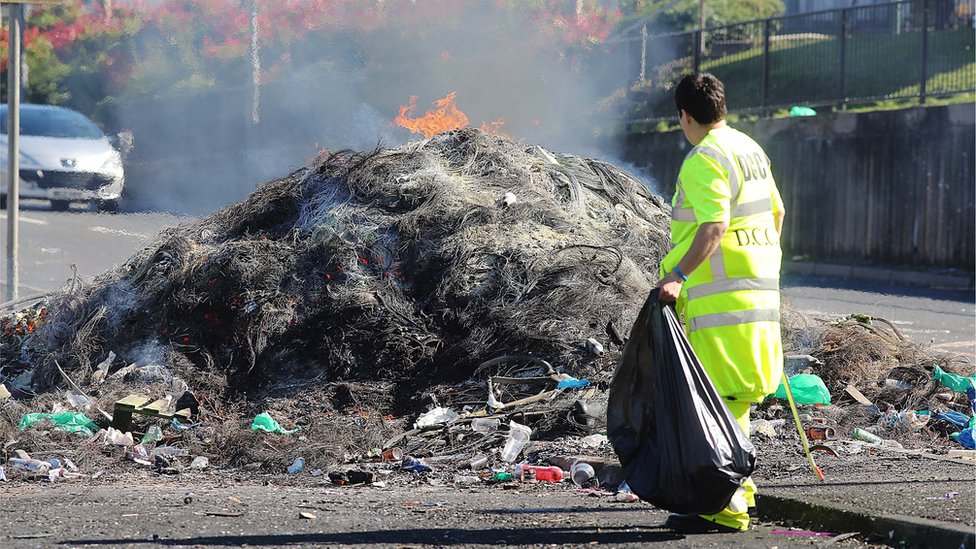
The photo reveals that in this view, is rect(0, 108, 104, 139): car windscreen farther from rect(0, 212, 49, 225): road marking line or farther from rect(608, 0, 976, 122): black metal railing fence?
rect(608, 0, 976, 122): black metal railing fence

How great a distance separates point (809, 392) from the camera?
7.27m

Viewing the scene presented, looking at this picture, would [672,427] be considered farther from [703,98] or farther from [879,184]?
[879,184]

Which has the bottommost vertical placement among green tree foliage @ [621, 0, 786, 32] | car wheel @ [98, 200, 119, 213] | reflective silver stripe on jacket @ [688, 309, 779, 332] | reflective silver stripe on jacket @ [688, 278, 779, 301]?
reflective silver stripe on jacket @ [688, 309, 779, 332]

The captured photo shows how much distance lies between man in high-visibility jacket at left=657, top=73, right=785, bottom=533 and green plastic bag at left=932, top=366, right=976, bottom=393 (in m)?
3.46

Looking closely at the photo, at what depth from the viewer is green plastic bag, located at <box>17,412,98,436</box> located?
23.5 ft

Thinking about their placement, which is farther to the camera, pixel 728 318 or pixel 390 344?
pixel 390 344

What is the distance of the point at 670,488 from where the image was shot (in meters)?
4.36

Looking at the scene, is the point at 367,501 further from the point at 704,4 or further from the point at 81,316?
the point at 704,4

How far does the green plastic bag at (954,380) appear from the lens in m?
7.57

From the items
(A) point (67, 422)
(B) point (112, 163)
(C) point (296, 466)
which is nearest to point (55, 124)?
(B) point (112, 163)

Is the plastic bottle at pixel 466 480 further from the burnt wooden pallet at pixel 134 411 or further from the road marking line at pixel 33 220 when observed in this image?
the road marking line at pixel 33 220

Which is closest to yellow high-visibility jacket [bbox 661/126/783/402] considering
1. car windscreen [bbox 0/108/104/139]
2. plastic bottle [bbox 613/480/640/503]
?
plastic bottle [bbox 613/480/640/503]

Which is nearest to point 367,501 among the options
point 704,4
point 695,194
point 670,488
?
point 670,488

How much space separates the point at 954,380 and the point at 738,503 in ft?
12.1
